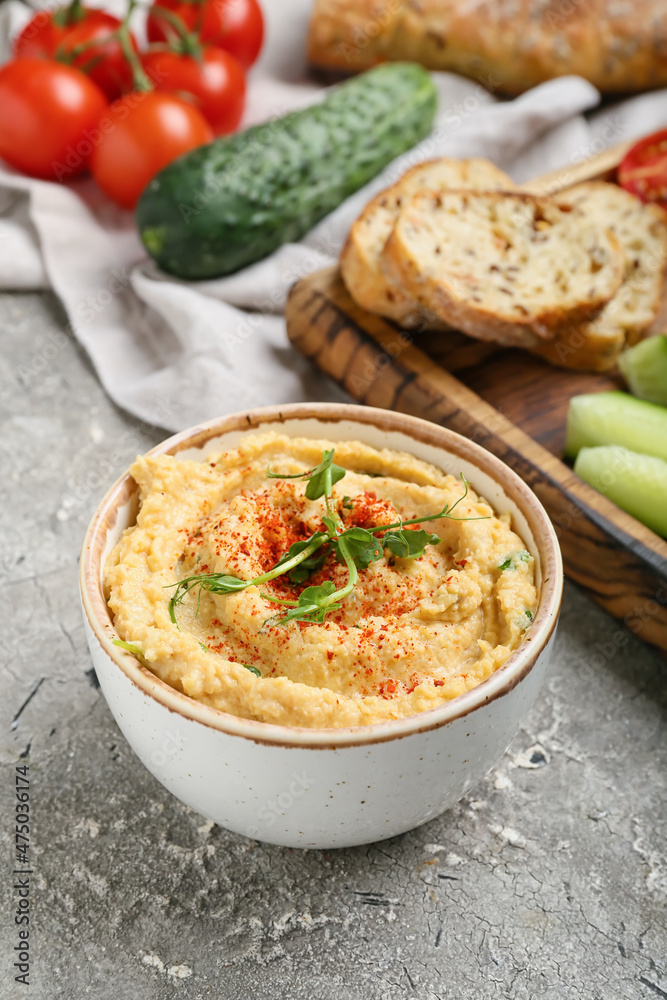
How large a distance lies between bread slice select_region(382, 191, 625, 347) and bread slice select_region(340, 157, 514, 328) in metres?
0.07

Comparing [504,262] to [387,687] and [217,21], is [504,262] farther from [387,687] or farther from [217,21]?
[217,21]

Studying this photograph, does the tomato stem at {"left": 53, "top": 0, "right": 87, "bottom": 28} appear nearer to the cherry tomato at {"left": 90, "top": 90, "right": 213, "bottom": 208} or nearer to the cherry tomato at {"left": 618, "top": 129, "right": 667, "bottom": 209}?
the cherry tomato at {"left": 90, "top": 90, "right": 213, "bottom": 208}

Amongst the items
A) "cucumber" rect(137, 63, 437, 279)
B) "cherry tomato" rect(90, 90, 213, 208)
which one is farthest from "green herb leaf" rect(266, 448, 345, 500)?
"cherry tomato" rect(90, 90, 213, 208)

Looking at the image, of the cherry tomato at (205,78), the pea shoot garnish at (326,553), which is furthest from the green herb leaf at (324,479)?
the cherry tomato at (205,78)

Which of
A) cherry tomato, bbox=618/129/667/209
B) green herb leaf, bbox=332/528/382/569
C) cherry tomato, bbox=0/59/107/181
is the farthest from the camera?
cherry tomato, bbox=0/59/107/181

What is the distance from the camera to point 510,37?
472cm

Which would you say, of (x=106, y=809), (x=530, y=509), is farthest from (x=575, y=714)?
(x=106, y=809)

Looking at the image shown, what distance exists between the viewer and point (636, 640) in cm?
274

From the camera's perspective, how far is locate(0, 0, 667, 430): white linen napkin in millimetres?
3578

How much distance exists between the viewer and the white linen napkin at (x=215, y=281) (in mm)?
3578

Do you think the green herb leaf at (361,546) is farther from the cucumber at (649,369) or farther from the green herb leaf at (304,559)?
the cucumber at (649,369)

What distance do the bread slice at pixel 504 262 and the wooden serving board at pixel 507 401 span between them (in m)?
0.17

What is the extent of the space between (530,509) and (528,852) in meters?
0.81

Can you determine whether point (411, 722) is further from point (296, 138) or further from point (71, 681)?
point (296, 138)
